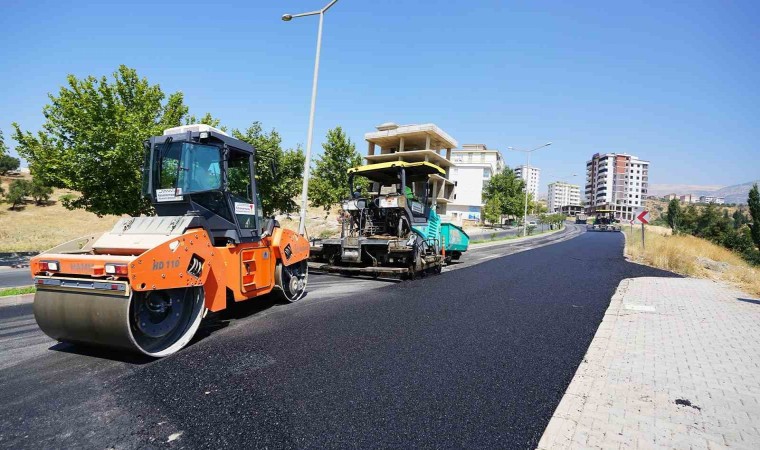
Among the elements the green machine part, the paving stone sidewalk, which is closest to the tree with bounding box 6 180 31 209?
the green machine part

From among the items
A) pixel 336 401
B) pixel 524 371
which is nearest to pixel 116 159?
pixel 336 401

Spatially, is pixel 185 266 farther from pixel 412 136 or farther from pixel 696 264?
pixel 412 136

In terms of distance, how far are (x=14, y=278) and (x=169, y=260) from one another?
9.81 m

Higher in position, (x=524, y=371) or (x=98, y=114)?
(x=98, y=114)

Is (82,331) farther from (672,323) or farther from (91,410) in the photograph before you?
(672,323)

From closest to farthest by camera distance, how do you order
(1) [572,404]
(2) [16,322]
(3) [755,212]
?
(1) [572,404], (2) [16,322], (3) [755,212]

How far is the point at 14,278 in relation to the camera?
10578 millimetres

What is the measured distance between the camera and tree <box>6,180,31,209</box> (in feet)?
118

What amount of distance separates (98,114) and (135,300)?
11594 millimetres

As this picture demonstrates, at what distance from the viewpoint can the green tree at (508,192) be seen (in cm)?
6188

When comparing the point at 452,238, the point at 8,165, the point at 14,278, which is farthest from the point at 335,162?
the point at 8,165

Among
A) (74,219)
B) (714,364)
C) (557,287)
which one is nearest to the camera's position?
(714,364)

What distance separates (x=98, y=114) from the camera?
41.8 ft

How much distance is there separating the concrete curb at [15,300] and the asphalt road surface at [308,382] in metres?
0.45
